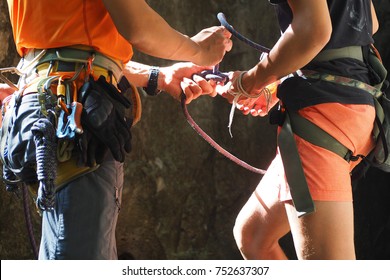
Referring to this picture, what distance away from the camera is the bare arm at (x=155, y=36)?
187 centimetres

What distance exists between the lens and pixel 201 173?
441cm

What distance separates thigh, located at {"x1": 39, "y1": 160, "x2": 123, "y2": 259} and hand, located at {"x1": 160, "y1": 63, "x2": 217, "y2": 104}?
722 mm

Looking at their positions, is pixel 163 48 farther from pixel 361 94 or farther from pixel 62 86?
pixel 361 94

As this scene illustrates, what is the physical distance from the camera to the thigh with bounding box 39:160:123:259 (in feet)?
6.04

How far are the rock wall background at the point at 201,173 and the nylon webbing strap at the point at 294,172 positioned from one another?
221 centimetres

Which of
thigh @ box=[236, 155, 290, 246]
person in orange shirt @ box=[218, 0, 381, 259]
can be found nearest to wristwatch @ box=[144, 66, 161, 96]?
person in orange shirt @ box=[218, 0, 381, 259]

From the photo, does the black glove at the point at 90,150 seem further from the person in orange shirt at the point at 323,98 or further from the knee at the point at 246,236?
the knee at the point at 246,236

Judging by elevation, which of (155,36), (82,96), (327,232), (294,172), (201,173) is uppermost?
(155,36)

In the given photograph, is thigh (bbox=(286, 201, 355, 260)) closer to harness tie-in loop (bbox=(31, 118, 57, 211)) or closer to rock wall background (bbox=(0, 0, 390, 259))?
harness tie-in loop (bbox=(31, 118, 57, 211))

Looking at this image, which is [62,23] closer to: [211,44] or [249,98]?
[211,44]

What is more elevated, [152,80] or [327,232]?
[152,80]

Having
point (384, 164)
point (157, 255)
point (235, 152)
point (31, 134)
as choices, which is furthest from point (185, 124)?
point (31, 134)

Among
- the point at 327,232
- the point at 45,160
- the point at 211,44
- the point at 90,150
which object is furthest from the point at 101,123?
the point at 327,232

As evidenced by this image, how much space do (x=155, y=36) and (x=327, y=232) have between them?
0.74 metres
